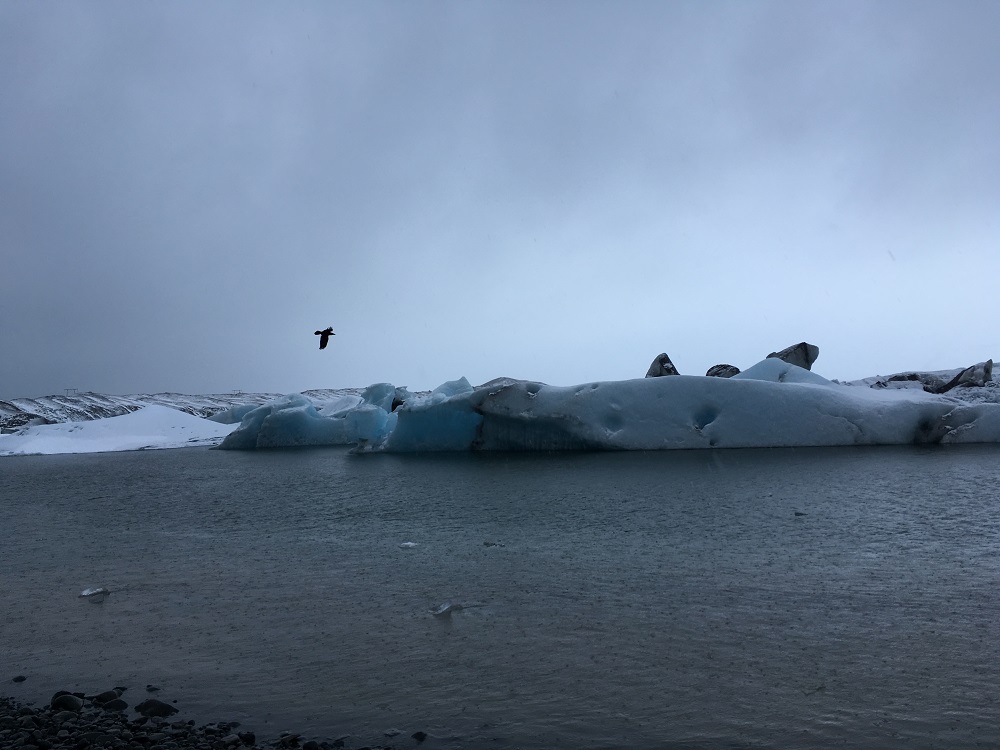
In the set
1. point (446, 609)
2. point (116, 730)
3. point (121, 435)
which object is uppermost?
point (121, 435)

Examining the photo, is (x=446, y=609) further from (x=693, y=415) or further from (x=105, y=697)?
(x=693, y=415)

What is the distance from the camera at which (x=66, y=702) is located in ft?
12.6

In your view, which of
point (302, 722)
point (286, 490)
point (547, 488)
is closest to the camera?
point (302, 722)

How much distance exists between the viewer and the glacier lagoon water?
11.7 feet

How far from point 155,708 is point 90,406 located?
79.0 metres

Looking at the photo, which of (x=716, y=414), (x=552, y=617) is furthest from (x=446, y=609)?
(x=716, y=414)

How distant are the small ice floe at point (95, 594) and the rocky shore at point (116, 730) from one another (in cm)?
229

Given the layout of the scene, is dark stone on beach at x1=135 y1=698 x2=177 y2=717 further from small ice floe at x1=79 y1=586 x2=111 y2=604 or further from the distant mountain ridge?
the distant mountain ridge

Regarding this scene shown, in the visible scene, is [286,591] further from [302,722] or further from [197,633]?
[302,722]

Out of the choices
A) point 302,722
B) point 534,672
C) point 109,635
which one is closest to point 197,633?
point 109,635

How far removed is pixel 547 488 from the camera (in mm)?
12984

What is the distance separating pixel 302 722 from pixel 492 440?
1789 cm

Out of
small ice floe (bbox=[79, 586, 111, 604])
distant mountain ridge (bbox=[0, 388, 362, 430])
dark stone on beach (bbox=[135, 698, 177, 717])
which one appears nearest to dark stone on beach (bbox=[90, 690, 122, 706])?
dark stone on beach (bbox=[135, 698, 177, 717])

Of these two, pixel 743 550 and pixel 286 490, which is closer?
pixel 743 550
